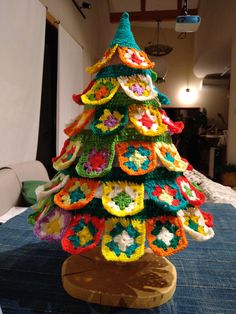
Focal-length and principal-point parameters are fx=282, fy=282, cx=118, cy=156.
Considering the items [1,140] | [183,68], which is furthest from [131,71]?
[183,68]

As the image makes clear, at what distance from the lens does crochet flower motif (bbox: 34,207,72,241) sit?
2.09 feet

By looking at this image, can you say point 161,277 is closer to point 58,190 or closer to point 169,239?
point 169,239

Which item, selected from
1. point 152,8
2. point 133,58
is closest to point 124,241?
point 133,58

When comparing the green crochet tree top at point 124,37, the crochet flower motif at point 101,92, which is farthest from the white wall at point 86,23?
the crochet flower motif at point 101,92

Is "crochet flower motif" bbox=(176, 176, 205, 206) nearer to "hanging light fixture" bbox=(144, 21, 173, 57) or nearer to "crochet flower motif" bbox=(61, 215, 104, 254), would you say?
"crochet flower motif" bbox=(61, 215, 104, 254)

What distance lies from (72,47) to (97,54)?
1960 millimetres

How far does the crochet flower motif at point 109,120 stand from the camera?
63 centimetres

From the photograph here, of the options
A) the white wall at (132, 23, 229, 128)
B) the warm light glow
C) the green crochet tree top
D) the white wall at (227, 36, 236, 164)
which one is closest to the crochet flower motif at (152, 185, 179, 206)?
the green crochet tree top

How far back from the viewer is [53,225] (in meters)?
0.66

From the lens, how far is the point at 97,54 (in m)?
5.07

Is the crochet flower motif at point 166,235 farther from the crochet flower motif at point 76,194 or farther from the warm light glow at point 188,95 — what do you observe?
the warm light glow at point 188,95

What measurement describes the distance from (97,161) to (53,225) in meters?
0.19

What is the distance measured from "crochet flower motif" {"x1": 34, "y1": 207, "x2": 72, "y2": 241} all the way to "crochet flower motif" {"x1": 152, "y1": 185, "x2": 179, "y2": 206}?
203 mm

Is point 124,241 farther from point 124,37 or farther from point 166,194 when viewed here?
point 124,37
